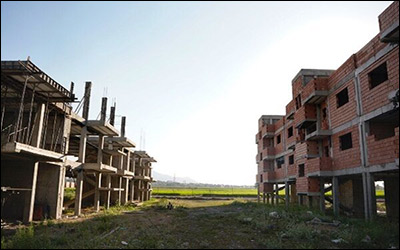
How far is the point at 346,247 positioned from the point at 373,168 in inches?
210

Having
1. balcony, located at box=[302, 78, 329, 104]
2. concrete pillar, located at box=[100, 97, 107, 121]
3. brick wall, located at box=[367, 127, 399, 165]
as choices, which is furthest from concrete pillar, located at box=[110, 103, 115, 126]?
brick wall, located at box=[367, 127, 399, 165]

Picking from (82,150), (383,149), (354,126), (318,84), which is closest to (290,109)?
(318,84)

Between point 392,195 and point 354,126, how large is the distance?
7280 millimetres

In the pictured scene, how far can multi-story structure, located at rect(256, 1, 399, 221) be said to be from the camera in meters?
13.5

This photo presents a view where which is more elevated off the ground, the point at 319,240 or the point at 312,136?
the point at 312,136

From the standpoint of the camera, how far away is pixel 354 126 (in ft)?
54.3

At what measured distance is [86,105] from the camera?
20.5 m

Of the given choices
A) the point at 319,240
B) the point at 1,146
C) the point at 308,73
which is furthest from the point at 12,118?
the point at 308,73

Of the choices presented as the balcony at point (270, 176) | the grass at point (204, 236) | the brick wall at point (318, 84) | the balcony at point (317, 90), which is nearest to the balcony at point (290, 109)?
the balcony at point (317, 90)

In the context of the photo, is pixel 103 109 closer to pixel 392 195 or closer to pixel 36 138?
pixel 36 138

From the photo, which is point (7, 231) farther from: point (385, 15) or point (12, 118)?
point (385, 15)

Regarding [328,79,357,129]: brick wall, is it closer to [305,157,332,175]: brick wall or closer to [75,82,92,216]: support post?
[305,157,332,175]: brick wall

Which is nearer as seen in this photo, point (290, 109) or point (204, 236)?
point (204, 236)

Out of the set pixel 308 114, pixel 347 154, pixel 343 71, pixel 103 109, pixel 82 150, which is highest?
pixel 343 71
